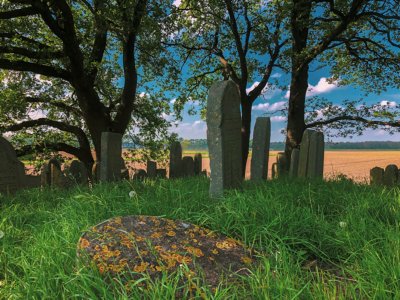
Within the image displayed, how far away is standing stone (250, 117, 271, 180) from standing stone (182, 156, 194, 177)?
2944 mm

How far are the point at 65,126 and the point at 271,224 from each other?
11.3 meters

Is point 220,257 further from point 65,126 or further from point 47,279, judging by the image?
point 65,126

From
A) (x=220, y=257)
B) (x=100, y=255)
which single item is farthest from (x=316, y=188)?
(x=100, y=255)

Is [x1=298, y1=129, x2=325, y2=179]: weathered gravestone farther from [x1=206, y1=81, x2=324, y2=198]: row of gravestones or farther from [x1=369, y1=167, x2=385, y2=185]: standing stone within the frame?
[x1=206, y1=81, x2=324, y2=198]: row of gravestones

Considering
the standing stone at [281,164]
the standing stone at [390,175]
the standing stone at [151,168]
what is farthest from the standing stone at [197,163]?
the standing stone at [390,175]

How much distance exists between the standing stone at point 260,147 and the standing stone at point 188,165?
294 cm

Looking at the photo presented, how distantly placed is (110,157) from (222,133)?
344 centimetres

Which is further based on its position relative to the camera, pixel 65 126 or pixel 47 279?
pixel 65 126

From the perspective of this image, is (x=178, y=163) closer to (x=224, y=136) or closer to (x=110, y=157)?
(x=110, y=157)

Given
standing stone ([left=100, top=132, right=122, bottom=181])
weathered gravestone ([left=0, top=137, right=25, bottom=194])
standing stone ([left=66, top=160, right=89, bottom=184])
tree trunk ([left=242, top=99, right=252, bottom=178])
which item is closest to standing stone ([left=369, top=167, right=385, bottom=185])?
tree trunk ([left=242, top=99, right=252, bottom=178])

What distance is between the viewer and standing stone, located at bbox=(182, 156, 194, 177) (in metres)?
10.1

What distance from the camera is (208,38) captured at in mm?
15672

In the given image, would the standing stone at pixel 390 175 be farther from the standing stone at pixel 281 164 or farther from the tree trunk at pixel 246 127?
the tree trunk at pixel 246 127

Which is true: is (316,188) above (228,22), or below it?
below
